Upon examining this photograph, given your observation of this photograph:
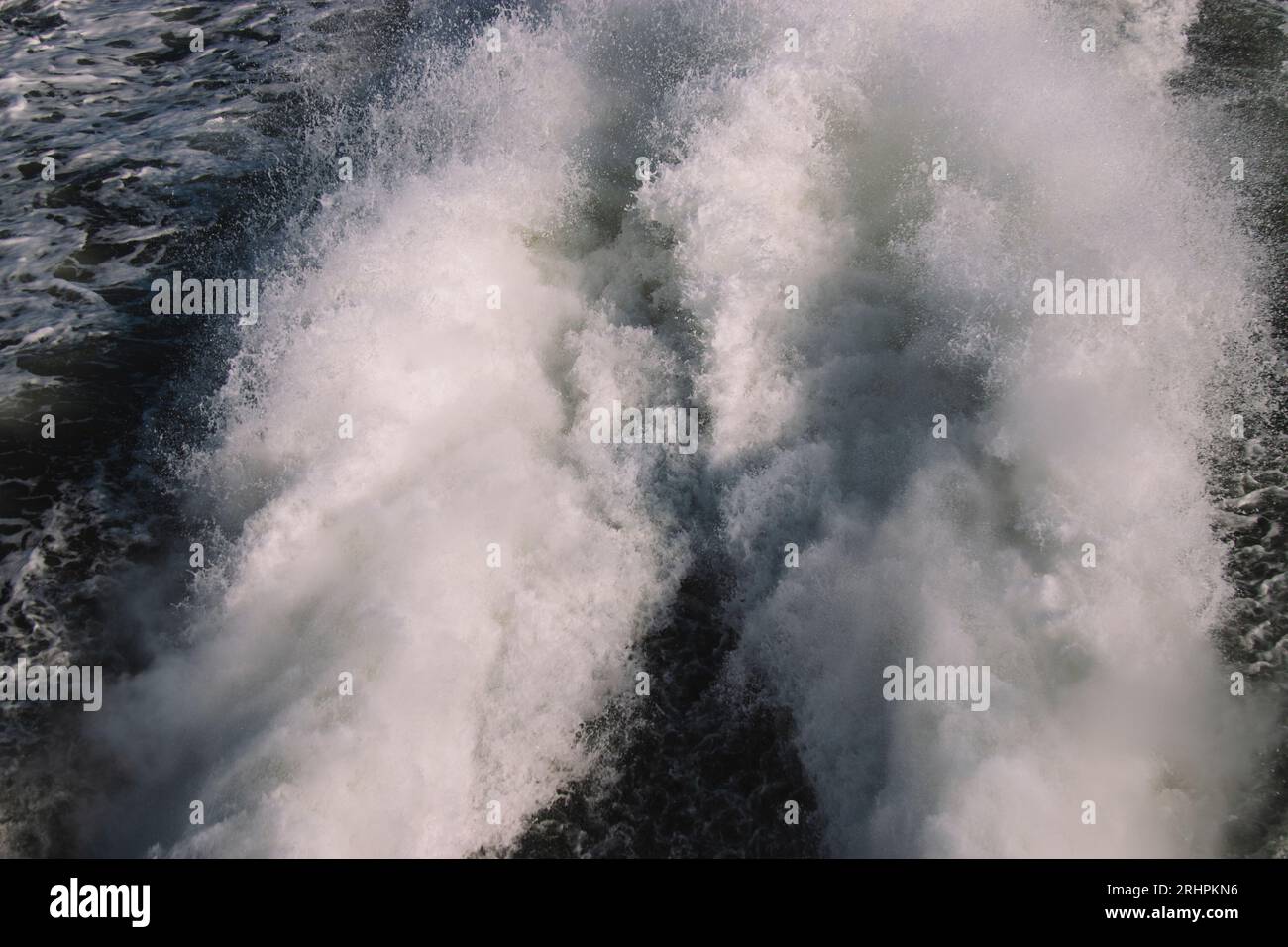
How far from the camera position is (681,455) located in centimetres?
728

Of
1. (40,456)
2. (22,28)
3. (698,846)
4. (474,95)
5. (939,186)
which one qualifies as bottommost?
(698,846)

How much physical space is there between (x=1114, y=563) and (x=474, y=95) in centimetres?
946

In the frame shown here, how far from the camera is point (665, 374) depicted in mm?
7824

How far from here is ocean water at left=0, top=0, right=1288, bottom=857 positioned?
547cm

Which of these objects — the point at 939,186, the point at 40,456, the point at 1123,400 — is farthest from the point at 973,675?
the point at 40,456

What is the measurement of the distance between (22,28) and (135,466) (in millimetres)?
10906

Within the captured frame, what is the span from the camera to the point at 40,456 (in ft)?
25.3

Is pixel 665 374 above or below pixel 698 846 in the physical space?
above

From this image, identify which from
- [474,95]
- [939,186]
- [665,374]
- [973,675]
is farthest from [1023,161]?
[474,95]

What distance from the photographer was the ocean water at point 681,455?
17.9ft
